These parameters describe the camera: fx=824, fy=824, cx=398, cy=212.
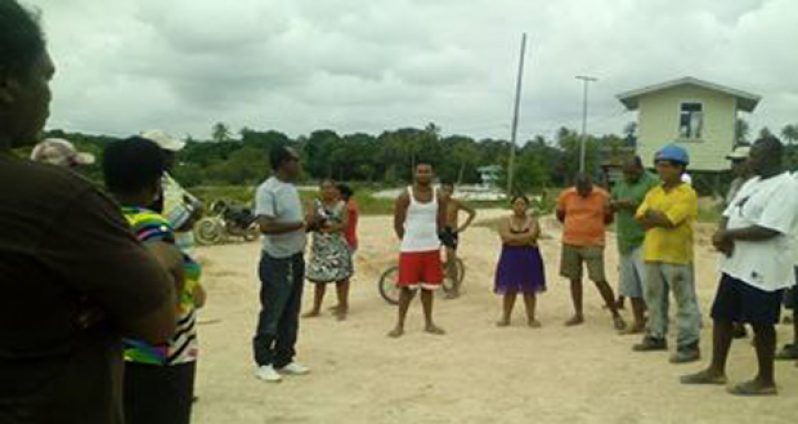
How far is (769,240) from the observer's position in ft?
18.8

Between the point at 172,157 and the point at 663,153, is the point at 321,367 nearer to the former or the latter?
the point at 172,157

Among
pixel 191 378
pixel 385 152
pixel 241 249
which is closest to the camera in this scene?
pixel 191 378

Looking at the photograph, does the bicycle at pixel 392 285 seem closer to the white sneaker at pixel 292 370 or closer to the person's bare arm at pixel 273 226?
the white sneaker at pixel 292 370

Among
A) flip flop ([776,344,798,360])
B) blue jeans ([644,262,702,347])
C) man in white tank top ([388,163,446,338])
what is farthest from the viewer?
man in white tank top ([388,163,446,338])

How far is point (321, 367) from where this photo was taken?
22.7 feet

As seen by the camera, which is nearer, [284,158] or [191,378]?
[191,378]

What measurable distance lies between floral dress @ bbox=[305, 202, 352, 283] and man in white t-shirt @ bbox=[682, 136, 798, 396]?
4.59 m

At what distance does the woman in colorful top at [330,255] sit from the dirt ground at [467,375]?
0.31 meters

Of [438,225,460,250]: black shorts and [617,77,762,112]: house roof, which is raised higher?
[617,77,762,112]: house roof

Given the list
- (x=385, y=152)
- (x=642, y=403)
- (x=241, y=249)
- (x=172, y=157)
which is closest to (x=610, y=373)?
(x=642, y=403)

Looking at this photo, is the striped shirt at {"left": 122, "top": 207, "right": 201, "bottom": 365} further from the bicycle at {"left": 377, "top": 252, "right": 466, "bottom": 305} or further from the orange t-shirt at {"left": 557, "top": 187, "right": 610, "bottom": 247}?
the bicycle at {"left": 377, "top": 252, "right": 466, "bottom": 305}

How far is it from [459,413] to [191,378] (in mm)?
2620

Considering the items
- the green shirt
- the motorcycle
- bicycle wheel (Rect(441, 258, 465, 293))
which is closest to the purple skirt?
the green shirt

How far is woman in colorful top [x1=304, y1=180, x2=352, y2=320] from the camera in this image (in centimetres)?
945
